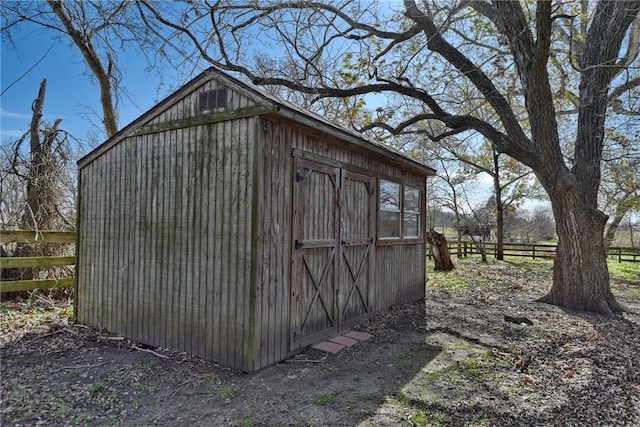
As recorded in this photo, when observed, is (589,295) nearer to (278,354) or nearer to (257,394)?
(278,354)

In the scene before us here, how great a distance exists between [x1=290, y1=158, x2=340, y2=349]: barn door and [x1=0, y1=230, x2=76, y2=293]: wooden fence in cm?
451

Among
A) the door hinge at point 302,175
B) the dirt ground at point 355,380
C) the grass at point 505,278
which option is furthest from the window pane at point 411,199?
the door hinge at point 302,175

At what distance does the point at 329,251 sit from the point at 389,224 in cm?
212

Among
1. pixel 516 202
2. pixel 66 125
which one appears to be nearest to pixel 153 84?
pixel 66 125

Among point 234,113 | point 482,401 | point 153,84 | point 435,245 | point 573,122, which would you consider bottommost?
point 482,401

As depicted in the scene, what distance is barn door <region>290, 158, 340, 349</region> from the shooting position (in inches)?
176

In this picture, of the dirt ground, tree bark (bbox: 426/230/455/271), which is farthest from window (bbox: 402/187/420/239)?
tree bark (bbox: 426/230/455/271)

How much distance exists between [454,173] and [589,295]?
10.8 m

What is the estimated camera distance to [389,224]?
683 cm

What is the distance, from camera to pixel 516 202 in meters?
17.6

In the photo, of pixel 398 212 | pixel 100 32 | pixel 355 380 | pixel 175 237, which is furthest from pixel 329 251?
pixel 100 32

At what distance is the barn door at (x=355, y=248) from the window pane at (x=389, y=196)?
17.1 inches

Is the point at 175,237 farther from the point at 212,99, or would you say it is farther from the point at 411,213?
the point at 411,213

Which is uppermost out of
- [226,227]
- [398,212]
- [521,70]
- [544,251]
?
[521,70]
